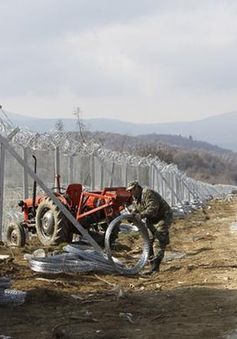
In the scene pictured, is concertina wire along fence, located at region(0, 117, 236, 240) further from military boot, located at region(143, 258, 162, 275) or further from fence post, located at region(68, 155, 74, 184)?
military boot, located at region(143, 258, 162, 275)

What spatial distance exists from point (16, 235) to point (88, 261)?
2893 millimetres

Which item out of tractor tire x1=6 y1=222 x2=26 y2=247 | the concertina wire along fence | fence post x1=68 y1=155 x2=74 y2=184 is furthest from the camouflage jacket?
fence post x1=68 y1=155 x2=74 y2=184

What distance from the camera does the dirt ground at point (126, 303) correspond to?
24.3ft

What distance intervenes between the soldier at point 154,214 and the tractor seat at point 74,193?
1778 millimetres

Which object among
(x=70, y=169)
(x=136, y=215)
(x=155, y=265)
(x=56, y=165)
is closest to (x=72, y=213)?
(x=136, y=215)

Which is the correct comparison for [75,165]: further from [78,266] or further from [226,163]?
[226,163]

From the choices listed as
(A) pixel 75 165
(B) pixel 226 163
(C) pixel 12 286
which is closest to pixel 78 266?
(C) pixel 12 286

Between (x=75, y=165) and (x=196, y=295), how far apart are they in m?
10.1

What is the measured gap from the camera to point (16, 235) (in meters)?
13.5

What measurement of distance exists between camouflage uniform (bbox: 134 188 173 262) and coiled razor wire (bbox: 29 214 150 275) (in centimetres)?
18

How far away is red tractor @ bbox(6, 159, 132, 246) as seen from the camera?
12633 millimetres

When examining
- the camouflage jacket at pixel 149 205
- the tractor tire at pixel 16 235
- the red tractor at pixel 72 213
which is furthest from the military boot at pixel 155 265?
the tractor tire at pixel 16 235

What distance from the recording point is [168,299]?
904cm

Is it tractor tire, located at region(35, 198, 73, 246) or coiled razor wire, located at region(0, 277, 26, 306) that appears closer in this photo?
coiled razor wire, located at region(0, 277, 26, 306)
